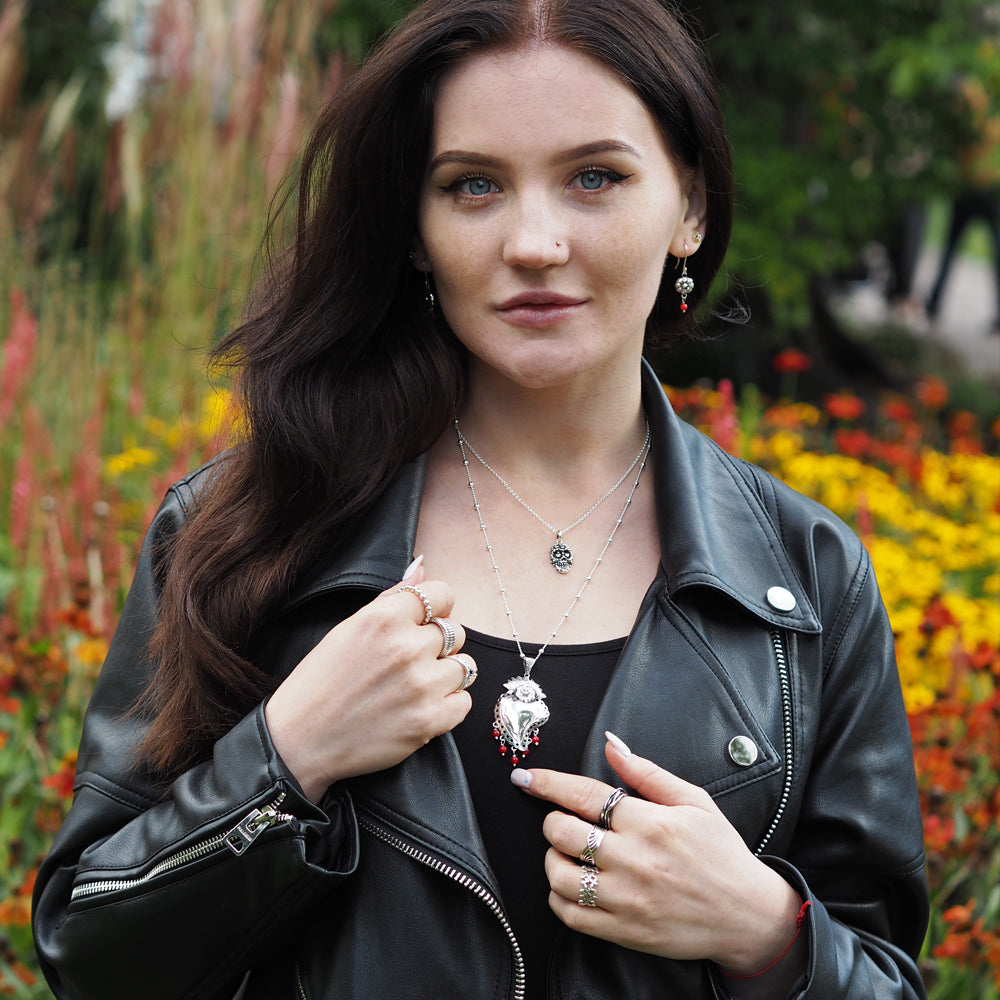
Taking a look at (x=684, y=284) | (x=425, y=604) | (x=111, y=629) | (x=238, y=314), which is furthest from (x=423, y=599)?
(x=238, y=314)

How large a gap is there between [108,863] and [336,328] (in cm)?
80

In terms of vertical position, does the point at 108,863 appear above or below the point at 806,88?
below

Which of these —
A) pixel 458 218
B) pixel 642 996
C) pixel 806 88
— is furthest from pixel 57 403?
pixel 806 88

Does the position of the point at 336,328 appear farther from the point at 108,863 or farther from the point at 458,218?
the point at 108,863

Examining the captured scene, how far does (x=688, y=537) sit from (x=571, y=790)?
407 millimetres

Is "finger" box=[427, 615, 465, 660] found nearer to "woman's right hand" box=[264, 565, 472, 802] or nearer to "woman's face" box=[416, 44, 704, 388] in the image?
"woman's right hand" box=[264, 565, 472, 802]

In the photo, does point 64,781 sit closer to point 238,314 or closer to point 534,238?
point 238,314

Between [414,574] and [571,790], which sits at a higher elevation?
[414,574]

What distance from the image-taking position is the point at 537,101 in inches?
59.2

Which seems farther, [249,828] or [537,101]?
[537,101]

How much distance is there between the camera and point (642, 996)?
4.83 ft

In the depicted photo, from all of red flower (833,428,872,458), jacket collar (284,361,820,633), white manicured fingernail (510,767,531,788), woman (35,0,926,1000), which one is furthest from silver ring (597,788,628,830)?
red flower (833,428,872,458)

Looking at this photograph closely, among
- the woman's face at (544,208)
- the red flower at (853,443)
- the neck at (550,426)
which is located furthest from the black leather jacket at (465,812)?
the red flower at (853,443)

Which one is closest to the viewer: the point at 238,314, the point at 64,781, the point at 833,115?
the point at 64,781
